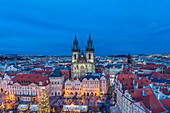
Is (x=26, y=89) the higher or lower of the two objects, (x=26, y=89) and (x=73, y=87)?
the higher

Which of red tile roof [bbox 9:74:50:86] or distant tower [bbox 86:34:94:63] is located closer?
red tile roof [bbox 9:74:50:86]

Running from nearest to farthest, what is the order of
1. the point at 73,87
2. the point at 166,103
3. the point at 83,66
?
the point at 166,103
the point at 73,87
the point at 83,66

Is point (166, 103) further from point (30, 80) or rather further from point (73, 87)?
point (30, 80)

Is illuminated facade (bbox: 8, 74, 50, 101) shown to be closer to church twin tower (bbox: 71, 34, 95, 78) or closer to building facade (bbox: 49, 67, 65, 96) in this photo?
building facade (bbox: 49, 67, 65, 96)

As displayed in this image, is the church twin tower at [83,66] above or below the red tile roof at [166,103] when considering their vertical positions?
above

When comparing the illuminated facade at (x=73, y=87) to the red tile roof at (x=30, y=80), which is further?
the illuminated facade at (x=73, y=87)

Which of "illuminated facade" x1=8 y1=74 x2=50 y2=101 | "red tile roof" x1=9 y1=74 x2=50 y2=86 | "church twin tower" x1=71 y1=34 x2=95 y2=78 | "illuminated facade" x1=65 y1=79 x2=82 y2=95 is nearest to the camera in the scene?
"illuminated facade" x1=8 y1=74 x2=50 y2=101

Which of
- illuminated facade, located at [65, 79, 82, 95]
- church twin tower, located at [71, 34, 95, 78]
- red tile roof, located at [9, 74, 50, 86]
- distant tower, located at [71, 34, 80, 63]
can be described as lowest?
illuminated facade, located at [65, 79, 82, 95]

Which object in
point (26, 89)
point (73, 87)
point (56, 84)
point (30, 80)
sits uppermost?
point (30, 80)

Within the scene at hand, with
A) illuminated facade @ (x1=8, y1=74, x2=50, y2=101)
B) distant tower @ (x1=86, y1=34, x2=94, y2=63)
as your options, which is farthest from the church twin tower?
illuminated facade @ (x1=8, y1=74, x2=50, y2=101)

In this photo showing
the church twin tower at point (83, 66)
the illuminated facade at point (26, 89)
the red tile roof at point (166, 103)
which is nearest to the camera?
the red tile roof at point (166, 103)

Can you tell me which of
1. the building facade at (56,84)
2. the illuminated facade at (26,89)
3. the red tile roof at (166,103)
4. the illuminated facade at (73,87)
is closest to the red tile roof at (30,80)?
the illuminated facade at (26,89)

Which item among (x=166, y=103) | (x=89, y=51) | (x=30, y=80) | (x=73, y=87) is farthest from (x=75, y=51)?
(x=166, y=103)

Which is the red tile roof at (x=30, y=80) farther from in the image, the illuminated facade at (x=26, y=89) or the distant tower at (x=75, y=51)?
the distant tower at (x=75, y=51)
